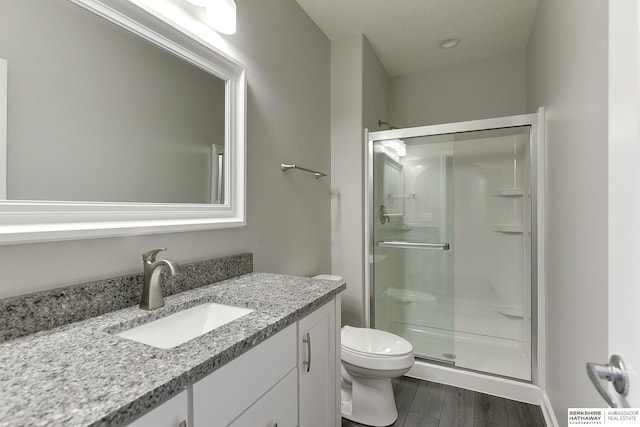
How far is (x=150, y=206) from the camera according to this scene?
1.12 meters

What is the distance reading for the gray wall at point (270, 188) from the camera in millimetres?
893

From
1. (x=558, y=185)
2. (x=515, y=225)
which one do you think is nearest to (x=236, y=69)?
(x=558, y=185)

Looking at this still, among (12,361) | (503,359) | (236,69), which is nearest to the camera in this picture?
(12,361)

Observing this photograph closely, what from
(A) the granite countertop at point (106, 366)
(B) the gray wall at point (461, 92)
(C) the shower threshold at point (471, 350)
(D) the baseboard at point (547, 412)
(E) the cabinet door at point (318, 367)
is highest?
(B) the gray wall at point (461, 92)

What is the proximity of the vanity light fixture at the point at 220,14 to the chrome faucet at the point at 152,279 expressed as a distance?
3.21 feet

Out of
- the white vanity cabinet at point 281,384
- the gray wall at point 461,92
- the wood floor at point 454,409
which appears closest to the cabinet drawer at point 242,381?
the white vanity cabinet at point 281,384

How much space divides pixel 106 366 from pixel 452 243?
232 centimetres

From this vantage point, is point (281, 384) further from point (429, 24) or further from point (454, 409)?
point (429, 24)

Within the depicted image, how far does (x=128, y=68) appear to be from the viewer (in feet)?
3.53

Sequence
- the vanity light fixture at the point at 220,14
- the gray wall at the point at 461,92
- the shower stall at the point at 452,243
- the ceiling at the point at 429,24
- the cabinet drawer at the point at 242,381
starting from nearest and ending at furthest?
the cabinet drawer at the point at 242,381, the vanity light fixture at the point at 220,14, the ceiling at the point at 429,24, the shower stall at the point at 452,243, the gray wall at the point at 461,92

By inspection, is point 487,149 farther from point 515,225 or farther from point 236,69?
point 236,69

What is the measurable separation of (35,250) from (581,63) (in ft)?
6.17

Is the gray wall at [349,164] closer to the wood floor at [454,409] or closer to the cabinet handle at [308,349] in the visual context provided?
the wood floor at [454,409]

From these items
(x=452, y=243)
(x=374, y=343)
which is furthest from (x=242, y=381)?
(x=452, y=243)
